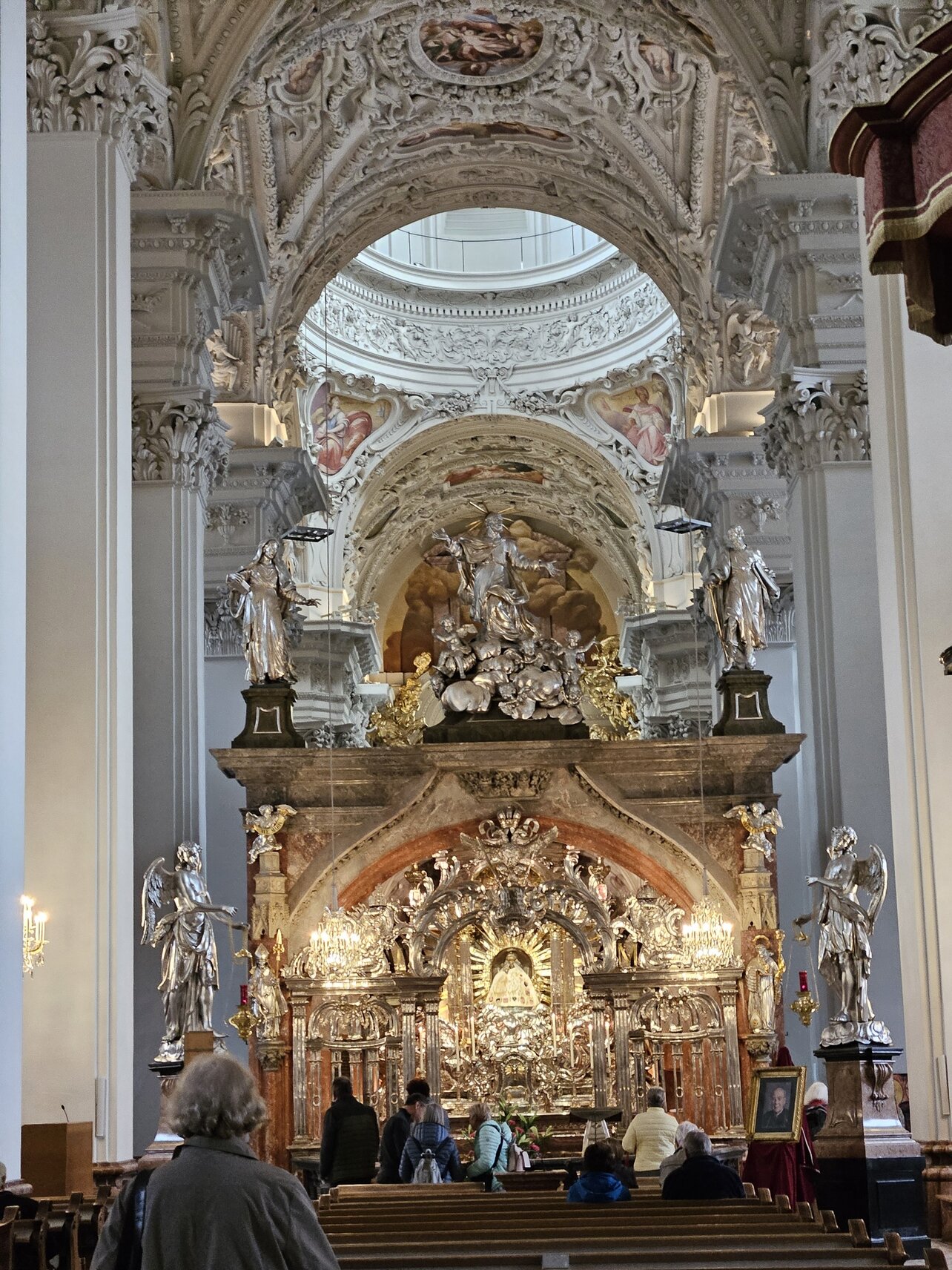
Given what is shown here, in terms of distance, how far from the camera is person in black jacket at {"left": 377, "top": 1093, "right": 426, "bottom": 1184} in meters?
11.6

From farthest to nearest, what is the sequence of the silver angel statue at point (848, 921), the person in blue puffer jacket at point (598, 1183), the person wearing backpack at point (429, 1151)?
the silver angel statue at point (848, 921), the person wearing backpack at point (429, 1151), the person in blue puffer jacket at point (598, 1183)

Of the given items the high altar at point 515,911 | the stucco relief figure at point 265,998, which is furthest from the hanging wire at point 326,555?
the stucco relief figure at point 265,998

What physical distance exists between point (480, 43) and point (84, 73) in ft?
27.1

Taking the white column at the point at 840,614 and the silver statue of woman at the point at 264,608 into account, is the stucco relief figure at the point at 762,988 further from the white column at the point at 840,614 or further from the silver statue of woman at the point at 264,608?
the silver statue of woman at the point at 264,608

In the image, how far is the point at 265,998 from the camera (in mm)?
14789

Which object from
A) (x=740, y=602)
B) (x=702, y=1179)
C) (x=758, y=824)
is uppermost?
(x=740, y=602)

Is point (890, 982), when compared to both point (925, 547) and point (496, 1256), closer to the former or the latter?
point (925, 547)

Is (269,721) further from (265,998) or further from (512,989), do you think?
(512,989)

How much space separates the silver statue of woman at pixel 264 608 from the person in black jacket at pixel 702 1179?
8.06m

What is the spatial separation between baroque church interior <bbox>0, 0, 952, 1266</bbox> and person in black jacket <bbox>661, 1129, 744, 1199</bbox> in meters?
0.72

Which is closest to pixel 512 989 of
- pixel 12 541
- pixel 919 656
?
pixel 919 656

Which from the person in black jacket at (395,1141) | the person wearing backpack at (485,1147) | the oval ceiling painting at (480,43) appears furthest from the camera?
the oval ceiling painting at (480,43)

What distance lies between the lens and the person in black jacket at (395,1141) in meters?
11.6

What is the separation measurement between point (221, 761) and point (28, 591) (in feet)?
17.3
